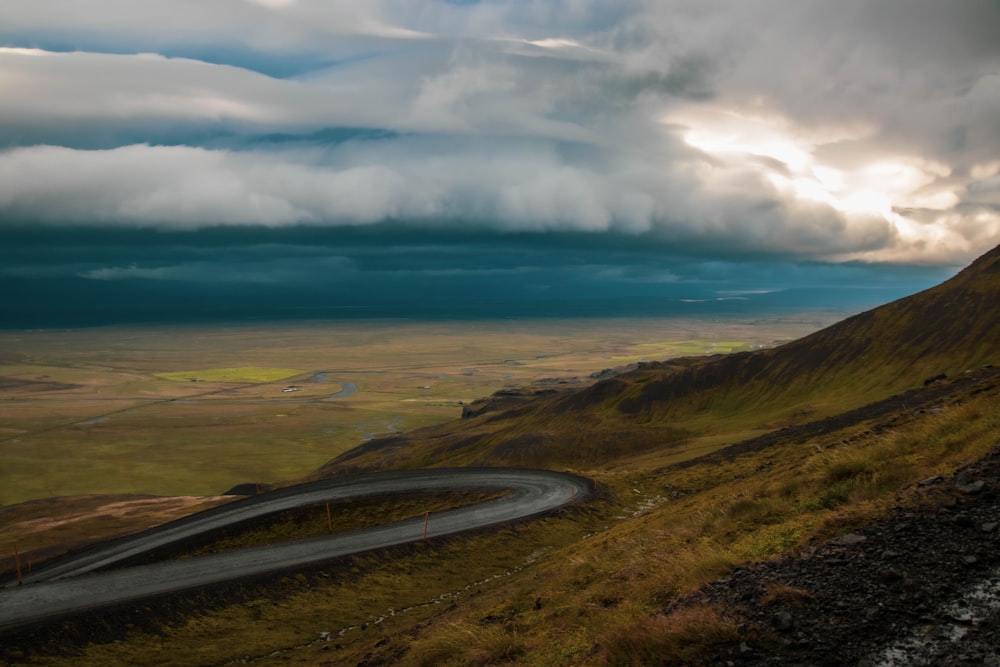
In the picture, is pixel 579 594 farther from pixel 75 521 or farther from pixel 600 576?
pixel 75 521

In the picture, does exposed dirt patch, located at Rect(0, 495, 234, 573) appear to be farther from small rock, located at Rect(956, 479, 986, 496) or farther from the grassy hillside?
small rock, located at Rect(956, 479, 986, 496)

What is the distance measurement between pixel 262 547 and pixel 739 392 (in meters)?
132

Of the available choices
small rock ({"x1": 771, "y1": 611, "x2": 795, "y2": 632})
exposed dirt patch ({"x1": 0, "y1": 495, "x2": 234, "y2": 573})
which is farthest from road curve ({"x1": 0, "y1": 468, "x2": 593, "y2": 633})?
small rock ({"x1": 771, "y1": 611, "x2": 795, "y2": 632})

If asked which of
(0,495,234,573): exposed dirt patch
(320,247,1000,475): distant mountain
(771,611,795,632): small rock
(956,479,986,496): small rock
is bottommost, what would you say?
(0,495,234,573): exposed dirt patch

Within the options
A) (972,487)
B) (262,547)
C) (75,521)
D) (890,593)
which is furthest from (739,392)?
(890,593)

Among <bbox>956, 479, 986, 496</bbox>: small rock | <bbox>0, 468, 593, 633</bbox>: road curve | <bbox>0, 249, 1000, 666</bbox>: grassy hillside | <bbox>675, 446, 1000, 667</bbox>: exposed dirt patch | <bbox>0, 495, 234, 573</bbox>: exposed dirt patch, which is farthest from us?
<bbox>0, 495, 234, 573</bbox>: exposed dirt patch

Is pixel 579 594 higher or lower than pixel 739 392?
higher

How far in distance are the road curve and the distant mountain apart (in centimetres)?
→ 5014

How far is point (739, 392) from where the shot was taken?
152375 mm

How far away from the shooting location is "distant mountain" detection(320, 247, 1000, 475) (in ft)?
379

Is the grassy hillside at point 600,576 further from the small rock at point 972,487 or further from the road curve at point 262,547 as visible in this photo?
the road curve at point 262,547

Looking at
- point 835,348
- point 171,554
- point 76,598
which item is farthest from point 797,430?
point 835,348

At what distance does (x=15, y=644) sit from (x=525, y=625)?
79.0 feet

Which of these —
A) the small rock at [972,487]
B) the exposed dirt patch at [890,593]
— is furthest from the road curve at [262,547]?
the small rock at [972,487]
